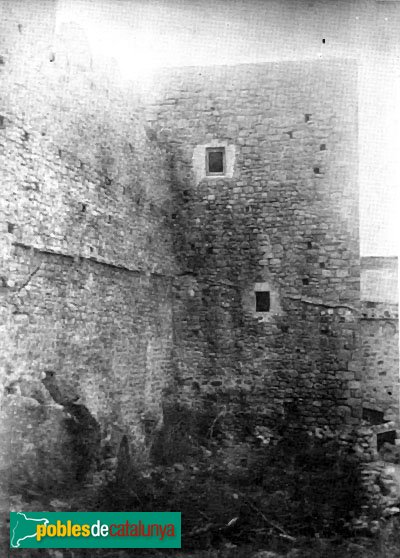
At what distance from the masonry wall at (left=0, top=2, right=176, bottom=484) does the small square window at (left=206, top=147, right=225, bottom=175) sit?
0.77m

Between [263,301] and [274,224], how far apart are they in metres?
1.18

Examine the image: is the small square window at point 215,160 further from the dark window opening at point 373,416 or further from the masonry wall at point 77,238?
the dark window opening at point 373,416

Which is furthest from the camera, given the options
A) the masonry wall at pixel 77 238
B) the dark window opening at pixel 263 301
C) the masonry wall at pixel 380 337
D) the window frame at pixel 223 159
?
the window frame at pixel 223 159

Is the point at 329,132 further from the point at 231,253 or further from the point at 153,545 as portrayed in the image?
the point at 153,545

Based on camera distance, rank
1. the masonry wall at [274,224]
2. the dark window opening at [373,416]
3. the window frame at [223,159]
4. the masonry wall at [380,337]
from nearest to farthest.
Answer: the masonry wall at [380,337] < the dark window opening at [373,416] < the masonry wall at [274,224] < the window frame at [223,159]

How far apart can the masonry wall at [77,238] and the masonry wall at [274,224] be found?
0.51 meters

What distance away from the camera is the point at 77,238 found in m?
6.87

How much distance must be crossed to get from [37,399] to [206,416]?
2.74 m

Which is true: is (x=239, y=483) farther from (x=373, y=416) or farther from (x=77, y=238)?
(x=77, y=238)

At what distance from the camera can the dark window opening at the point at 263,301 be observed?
8.61m

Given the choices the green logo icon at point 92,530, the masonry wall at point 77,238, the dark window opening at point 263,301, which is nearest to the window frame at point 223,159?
the masonry wall at point 77,238

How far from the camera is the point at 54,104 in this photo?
6.55m

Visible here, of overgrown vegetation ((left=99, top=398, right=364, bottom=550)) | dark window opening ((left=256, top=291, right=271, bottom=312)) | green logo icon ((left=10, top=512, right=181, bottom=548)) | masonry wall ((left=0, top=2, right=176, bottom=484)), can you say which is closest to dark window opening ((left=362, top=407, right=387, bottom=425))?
overgrown vegetation ((left=99, top=398, right=364, bottom=550))

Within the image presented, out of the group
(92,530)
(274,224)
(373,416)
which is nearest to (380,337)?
(373,416)
